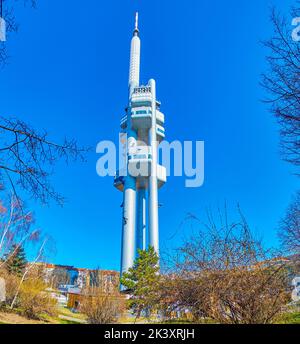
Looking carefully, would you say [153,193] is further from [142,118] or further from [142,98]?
[142,98]

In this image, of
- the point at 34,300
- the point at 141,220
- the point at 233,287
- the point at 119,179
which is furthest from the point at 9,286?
the point at 119,179

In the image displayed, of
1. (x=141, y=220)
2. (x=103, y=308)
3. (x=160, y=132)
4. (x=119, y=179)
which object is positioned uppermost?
(x=160, y=132)

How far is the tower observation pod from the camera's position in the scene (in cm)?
3106

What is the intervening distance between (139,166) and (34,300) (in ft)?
69.3

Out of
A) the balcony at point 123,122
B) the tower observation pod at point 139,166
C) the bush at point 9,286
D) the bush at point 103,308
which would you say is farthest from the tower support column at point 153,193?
the bush at point 103,308

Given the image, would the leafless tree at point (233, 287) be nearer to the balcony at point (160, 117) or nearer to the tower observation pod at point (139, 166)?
the tower observation pod at point (139, 166)

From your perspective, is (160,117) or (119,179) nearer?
(119,179)

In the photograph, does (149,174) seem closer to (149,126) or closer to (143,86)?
(149,126)

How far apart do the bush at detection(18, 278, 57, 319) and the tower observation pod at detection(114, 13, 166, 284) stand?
Result: 46.9ft

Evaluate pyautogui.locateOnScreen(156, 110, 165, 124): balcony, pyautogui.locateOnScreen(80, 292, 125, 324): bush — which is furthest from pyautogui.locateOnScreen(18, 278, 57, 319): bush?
pyautogui.locateOnScreen(156, 110, 165, 124): balcony

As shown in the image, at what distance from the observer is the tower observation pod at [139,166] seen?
3106cm

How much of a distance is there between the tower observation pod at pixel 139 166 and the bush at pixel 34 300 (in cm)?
1431

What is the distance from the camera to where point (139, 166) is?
34438 millimetres

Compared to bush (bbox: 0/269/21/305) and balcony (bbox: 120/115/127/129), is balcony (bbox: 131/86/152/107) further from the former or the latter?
bush (bbox: 0/269/21/305)
